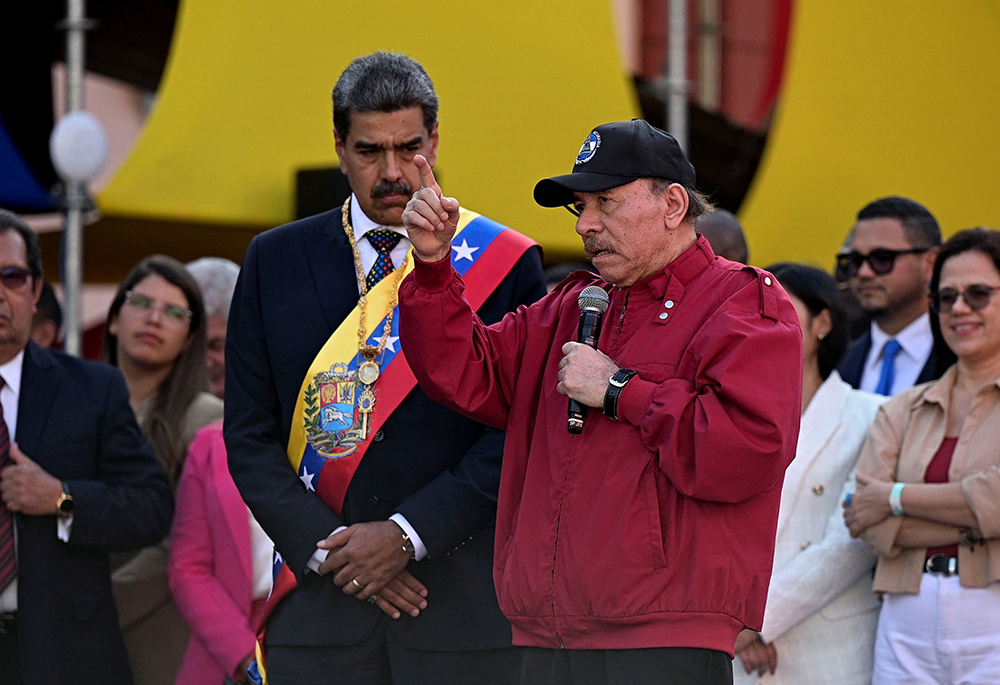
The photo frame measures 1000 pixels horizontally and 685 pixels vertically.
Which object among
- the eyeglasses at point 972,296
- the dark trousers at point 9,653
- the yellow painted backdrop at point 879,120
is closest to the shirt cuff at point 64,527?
the dark trousers at point 9,653

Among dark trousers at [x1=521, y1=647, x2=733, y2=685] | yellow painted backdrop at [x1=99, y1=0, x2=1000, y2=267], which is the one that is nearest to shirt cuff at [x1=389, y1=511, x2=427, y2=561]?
dark trousers at [x1=521, y1=647, x2=733, y2=685]

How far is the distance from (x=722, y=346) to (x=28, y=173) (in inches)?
171

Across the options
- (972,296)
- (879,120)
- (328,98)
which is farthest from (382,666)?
(879,120)

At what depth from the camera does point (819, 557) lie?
3992 millimetres

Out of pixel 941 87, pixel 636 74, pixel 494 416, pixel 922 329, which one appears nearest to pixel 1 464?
pixel 494 416

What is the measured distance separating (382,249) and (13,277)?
135 centimetres

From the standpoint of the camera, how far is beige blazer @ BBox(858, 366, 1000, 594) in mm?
3672

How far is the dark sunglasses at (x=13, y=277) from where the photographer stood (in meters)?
3.99

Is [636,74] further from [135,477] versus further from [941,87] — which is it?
[135,477]

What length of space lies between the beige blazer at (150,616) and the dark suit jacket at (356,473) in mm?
1332

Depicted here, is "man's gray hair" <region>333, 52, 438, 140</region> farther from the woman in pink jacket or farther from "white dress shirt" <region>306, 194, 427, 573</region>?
the woman in pink jacket

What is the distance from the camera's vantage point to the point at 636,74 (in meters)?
14.4

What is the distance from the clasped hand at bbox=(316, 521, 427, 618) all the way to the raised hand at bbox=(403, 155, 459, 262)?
734 millimetres

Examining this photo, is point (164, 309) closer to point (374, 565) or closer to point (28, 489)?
point (28, 489)
